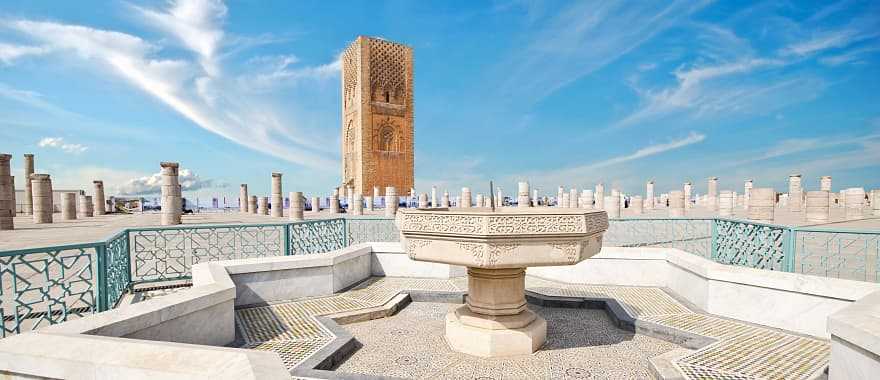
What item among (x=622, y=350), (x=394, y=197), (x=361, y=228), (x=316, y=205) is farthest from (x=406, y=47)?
(x=622, y=350)

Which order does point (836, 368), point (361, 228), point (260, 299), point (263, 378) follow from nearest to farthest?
point (263, 378) < point (836, 368) < point (260, 299) < point (361, 228)

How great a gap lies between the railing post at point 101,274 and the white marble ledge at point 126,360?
1960mm

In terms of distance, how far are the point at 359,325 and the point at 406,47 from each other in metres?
38.9

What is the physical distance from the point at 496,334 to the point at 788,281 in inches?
123

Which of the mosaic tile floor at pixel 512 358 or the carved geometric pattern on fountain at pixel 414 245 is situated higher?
the carved geometric pattern on fountain at pixel 414 245

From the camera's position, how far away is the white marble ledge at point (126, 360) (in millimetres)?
1913

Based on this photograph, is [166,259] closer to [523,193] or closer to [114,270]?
[114,270]

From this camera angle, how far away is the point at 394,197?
22.8 metres

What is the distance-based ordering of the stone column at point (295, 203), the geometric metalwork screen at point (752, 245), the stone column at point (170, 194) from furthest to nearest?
the stone column at point (295, 203)
the stone column at point (170, 194)
the geometric metalwork screen at point (752, 245)

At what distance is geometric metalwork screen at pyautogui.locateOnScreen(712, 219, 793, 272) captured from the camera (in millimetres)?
5215

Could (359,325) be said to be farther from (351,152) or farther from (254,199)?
(351,152)

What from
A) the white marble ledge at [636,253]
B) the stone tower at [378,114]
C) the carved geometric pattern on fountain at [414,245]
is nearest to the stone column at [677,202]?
the white marble ledge at [636,253]

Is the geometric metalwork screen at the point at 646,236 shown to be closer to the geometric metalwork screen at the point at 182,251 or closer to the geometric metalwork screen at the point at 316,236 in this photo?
the geometric metalwork screen at the point at 316,236

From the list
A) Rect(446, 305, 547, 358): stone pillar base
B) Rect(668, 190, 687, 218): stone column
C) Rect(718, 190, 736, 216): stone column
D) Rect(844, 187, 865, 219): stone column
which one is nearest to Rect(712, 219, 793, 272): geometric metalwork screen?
Rect(446, 305, 547, 358): stone pillar base
